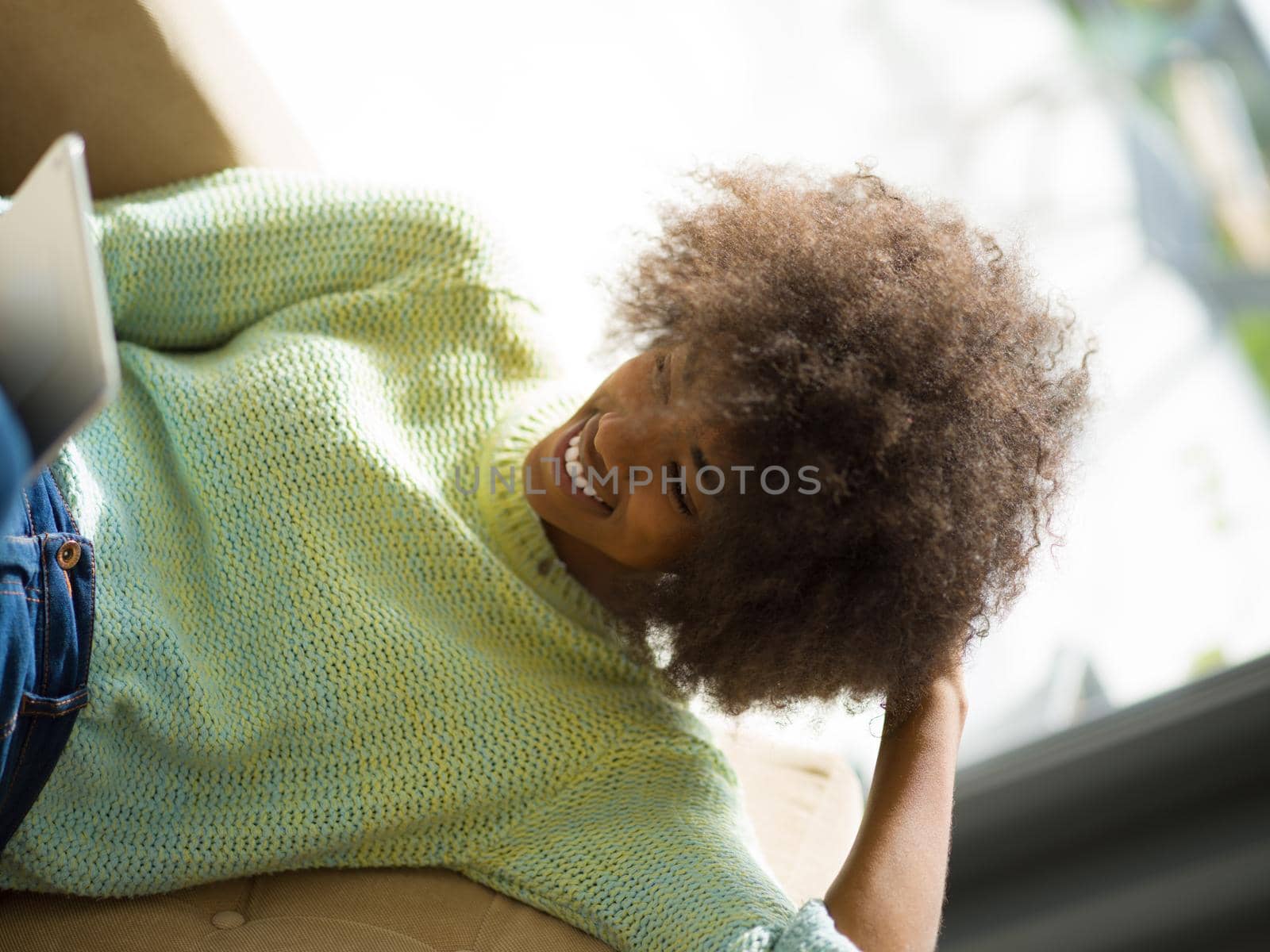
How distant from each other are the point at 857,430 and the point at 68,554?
55 centimetres

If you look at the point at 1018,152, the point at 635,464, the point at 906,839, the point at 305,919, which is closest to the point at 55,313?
the point at 635,464

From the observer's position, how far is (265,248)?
1025 millimetres

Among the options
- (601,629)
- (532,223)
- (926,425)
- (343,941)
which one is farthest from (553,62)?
(343,941)

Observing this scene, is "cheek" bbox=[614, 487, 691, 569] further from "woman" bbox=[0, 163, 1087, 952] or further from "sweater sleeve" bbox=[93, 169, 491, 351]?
"sweater sleeve" bbox=[93, 169, 491, 351]

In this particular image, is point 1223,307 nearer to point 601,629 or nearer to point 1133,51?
point 1133,51

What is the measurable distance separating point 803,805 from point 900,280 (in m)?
0.60

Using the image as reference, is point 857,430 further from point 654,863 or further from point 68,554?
point 68,554

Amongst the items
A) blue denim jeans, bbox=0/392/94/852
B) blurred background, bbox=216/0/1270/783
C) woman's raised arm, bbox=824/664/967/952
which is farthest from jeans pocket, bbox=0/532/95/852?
blurred background, bbox=216/0/1270/783

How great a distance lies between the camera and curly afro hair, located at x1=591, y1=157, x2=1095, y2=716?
80cm

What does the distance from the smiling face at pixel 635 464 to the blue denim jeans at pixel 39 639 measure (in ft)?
1.13

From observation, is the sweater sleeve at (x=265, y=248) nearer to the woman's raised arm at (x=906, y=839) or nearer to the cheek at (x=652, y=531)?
the cheek at (x=652, y=531)

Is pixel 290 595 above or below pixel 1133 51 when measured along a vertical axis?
below

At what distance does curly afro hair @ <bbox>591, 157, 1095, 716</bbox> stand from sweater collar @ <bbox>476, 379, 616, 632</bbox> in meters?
0.08

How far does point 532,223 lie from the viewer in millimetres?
1790
